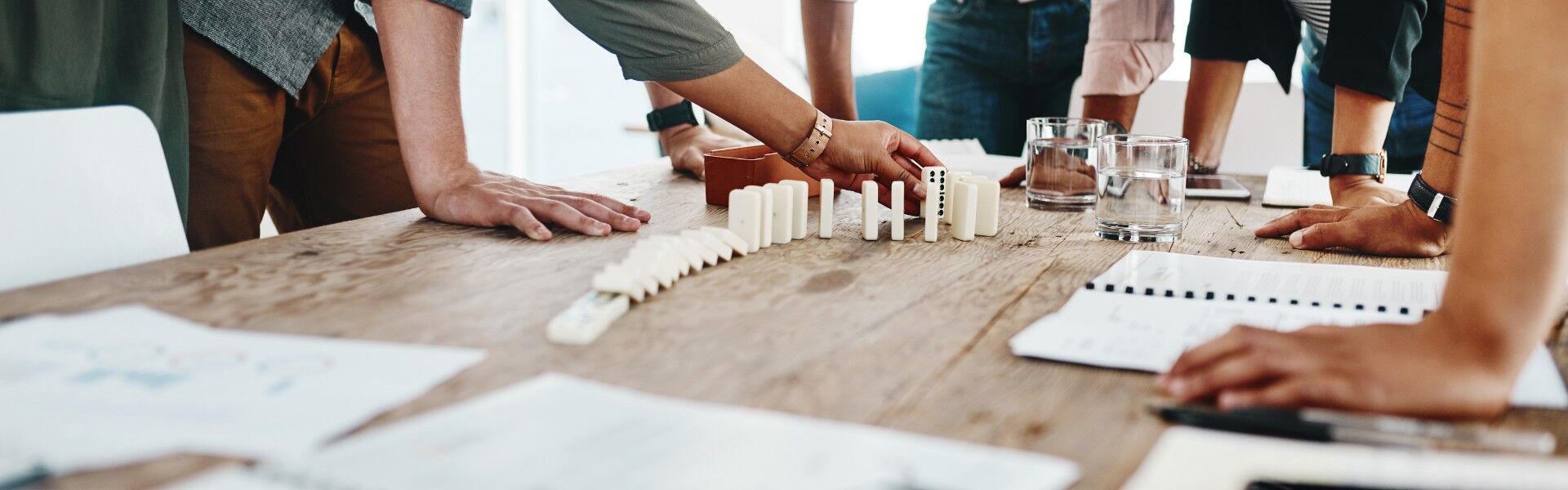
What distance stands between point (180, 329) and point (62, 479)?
29 cm

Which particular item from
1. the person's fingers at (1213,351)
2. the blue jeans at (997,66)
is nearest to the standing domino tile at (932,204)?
the person's fingers at (1213,351)

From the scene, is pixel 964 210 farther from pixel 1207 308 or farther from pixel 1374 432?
pixel 1374 432

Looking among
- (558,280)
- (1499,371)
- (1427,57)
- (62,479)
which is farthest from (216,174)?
(1427,57)

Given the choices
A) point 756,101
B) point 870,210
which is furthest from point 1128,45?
point 870,210

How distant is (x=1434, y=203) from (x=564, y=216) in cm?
97

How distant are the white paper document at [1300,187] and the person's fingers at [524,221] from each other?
3.49 ft

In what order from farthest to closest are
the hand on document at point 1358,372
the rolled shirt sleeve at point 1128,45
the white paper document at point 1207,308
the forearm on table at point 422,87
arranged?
the rolled shirt sleeve at point 1128,45, the forearm on table at point 422,87, the white paper document at point 1207,308, the hand on document at point 1358,372

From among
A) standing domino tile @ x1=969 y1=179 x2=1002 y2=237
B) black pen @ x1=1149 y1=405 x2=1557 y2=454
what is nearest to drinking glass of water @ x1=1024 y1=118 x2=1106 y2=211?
standing domino tile @ x1=969 y1=179 x2=1002 y2=237

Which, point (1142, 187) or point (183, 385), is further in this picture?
point (1142, 187)

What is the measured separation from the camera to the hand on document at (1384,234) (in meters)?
1.20

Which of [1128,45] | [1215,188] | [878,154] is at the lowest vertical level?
[1215,188]

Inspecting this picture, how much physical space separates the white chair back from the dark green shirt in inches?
10.6

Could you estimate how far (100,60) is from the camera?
4.56 ft

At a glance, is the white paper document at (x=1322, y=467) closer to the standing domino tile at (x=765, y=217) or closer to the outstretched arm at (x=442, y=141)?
the standing domino tile at (x=765, y=217)
